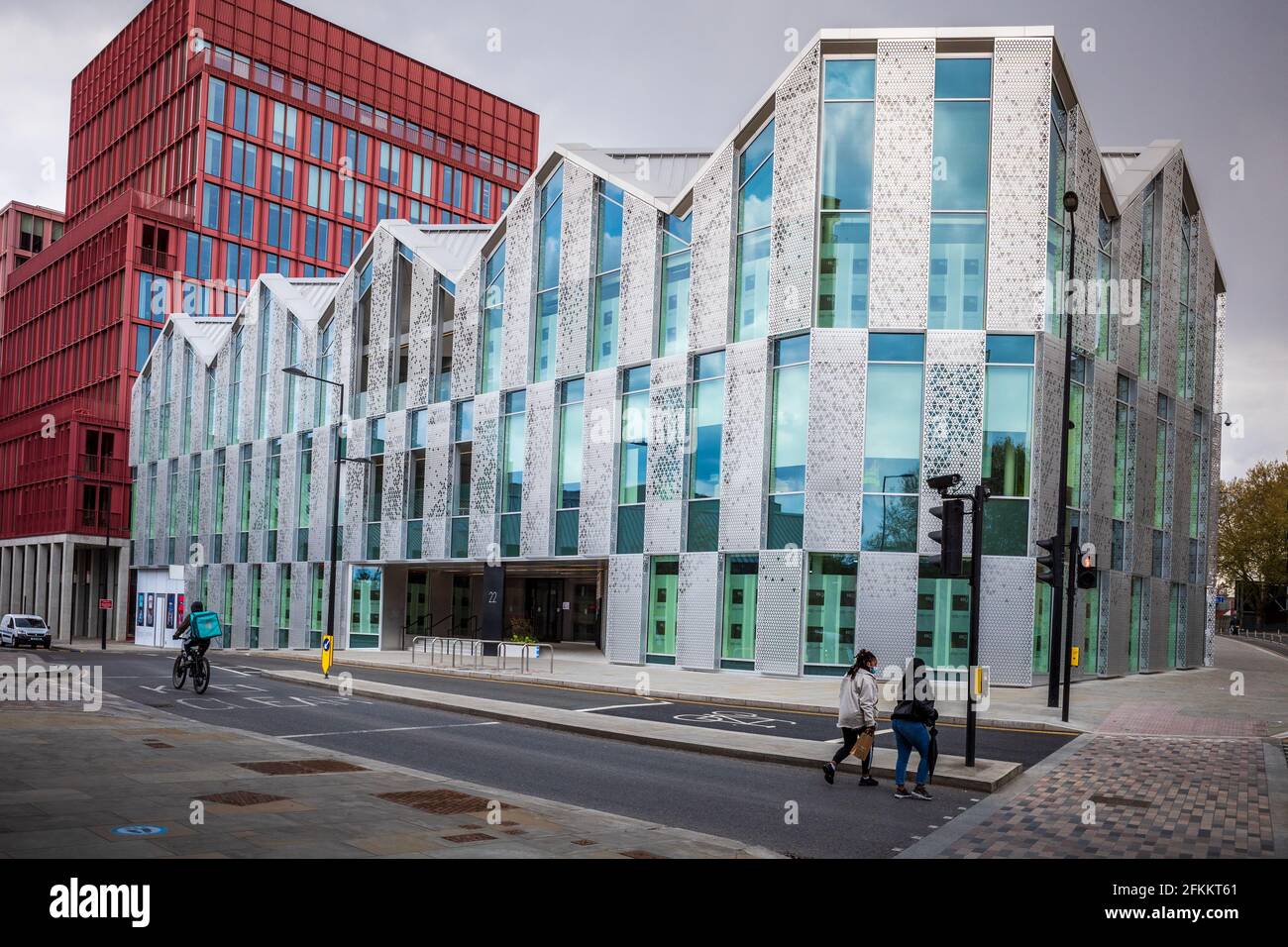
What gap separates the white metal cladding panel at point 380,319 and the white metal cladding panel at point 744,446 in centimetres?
1925

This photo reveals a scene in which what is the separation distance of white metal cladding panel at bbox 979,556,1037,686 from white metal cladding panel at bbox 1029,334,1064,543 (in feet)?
3.28

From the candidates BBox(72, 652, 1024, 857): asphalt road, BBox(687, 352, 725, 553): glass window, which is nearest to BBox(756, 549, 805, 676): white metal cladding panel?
BBox(687, 352, 725, 553): glass window

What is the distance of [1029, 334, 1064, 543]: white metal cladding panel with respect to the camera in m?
27.5

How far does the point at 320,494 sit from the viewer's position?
157 feet

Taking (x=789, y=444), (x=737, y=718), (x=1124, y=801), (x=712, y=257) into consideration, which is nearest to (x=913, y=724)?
(x=1124, y=801)

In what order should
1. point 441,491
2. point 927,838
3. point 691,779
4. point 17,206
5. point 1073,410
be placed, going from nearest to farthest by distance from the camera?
point 927,838, point 691,779, point 1073,410, point 441,491, point 17,206

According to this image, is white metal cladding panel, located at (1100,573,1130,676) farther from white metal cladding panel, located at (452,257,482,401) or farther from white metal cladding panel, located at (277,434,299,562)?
white metal cladding panel, located at (277,434,299,562)

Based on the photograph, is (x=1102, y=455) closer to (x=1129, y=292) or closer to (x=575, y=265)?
(x=1129, y=292)

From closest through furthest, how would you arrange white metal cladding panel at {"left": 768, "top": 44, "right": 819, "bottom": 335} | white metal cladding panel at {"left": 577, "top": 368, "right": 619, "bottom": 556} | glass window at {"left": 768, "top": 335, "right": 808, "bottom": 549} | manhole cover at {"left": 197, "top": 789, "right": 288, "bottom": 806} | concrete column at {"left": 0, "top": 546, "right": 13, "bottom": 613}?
manhole cover at {"left": 197, "top": 789, "right": 288, "bottom": 806}, glass window at {"left": 768, "top": 335, "right": 808, "bottom": 549}, white metal cladding panel at {"left": 768, "top": 44, "right": 819, "bottom": 335}, white metal cladding panel at {"left": 577, "top": 368, "right": 619, "bottom": 556}, concrete column at {"left": 0, "top": 546, "right": 13, "bottom": 613}

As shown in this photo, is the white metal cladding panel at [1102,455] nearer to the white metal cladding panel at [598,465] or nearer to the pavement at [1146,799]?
the pavement at [1146,799]

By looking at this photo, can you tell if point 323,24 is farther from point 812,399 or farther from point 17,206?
point 812,399

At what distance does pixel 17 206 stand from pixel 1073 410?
3746 inches
